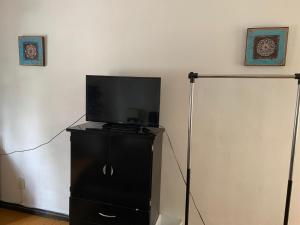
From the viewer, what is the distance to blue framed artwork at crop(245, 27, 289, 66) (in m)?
1.98

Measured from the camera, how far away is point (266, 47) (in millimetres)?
2023

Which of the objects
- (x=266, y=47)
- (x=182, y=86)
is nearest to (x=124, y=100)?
A: (x=182, y=86)

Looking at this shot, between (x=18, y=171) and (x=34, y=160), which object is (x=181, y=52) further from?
(x=18, y=171)

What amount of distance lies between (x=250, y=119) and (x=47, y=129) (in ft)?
6.56

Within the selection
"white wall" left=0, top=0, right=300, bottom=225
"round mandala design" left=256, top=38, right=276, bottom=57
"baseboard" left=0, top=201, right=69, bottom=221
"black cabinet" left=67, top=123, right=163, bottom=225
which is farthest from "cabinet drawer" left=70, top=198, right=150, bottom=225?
"round mandala design" left=256, top=38, right=276, bottom=57

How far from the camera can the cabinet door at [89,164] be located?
208 cm

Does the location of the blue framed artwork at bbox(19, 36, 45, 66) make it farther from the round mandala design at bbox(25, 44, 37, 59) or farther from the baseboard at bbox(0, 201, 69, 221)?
the baseboard at bbox(0, 201, 69, 221)

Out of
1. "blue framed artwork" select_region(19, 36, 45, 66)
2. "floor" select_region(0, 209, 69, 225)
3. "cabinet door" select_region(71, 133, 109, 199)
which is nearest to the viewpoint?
"cabinet door" select_region(71, 133, 109, 199)

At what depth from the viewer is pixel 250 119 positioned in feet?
6.98

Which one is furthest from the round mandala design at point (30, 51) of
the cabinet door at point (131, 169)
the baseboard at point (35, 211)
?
the baseboard at point (35, 211)

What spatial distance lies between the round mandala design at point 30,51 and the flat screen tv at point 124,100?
2.69 feet

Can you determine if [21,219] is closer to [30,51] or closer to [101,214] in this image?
[101,214]

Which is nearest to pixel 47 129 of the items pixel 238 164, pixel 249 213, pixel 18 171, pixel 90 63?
pixel 18 171

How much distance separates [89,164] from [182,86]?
1026 millimetres
